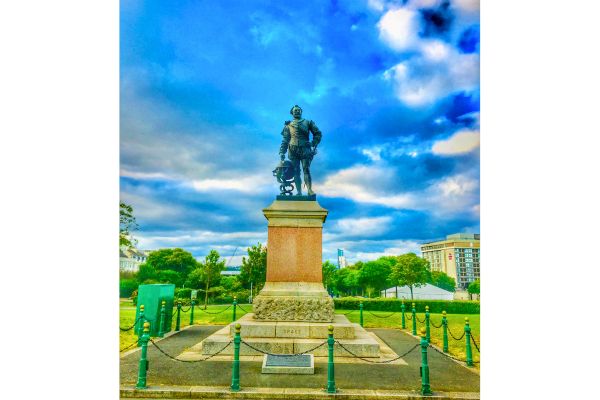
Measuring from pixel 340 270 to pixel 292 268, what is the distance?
97.0ft

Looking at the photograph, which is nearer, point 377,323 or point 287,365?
point 287,365

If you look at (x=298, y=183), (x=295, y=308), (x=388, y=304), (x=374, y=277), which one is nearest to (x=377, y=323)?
(x=388, y=304)

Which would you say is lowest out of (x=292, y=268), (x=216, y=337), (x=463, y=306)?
(x=463, y=306)

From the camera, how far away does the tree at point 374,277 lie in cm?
3653

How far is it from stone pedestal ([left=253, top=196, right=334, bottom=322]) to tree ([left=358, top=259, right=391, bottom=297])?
2776 cm

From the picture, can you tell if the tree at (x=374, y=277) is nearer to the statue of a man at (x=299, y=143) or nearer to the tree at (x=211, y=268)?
the tree at (x=211, y=268)

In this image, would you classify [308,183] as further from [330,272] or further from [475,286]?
[330,272]

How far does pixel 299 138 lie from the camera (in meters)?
10.7

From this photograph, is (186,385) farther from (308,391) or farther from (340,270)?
(340,270)

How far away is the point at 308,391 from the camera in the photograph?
6.08 m

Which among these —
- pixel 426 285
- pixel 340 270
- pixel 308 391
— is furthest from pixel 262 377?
pixel 340 270

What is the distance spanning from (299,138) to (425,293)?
22.4 meters

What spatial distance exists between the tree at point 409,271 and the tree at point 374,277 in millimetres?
4313

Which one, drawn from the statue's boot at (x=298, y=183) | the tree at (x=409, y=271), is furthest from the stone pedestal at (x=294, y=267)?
the tree at (x=409, y=271)
